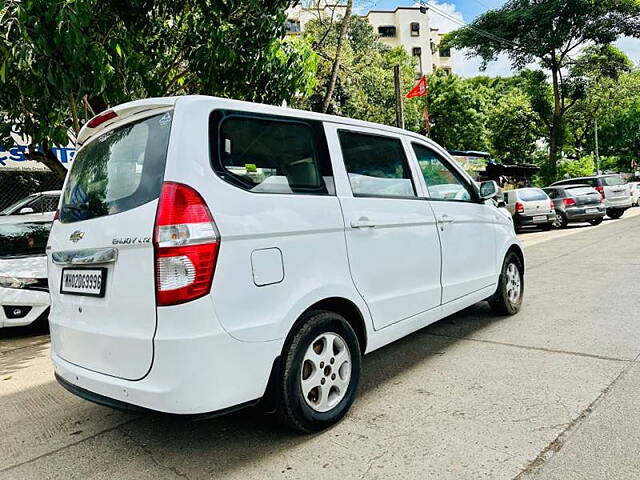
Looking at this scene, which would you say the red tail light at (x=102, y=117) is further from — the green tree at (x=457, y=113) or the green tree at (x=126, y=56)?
the green tree at (x=457, y=113)

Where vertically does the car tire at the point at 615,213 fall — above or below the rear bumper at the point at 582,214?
below

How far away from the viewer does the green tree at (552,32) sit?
22.6 m

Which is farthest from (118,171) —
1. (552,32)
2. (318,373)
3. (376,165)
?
(552,32)

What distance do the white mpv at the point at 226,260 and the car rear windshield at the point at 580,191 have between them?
48.6 ft

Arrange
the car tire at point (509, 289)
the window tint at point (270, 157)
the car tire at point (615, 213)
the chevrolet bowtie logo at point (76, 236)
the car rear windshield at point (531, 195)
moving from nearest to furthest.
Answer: the window tint at point (270, 157)
the chevrolet bowtie logo at point (76, 236)
the car tire at point (509, 289)
the car rear windshield at point (531, 195)
the car tire at point (615, 213)

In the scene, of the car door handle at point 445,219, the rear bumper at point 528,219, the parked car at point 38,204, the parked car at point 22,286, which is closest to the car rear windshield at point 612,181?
the rear bumper at point 528,219

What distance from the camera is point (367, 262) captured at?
3.13 m

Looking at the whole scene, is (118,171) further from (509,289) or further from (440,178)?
(509,289)

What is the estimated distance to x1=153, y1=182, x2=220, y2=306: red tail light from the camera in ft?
7.46

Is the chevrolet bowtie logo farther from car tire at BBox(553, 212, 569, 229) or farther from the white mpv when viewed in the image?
car tire at BBox(553, 212, 569, 229)

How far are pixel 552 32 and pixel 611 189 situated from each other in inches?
386

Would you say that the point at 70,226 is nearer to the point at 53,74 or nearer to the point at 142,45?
the point at 53,74

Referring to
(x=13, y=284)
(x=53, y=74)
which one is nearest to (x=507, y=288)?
(x=53, y=74)

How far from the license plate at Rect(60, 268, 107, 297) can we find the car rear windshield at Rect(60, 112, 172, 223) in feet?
1.00
